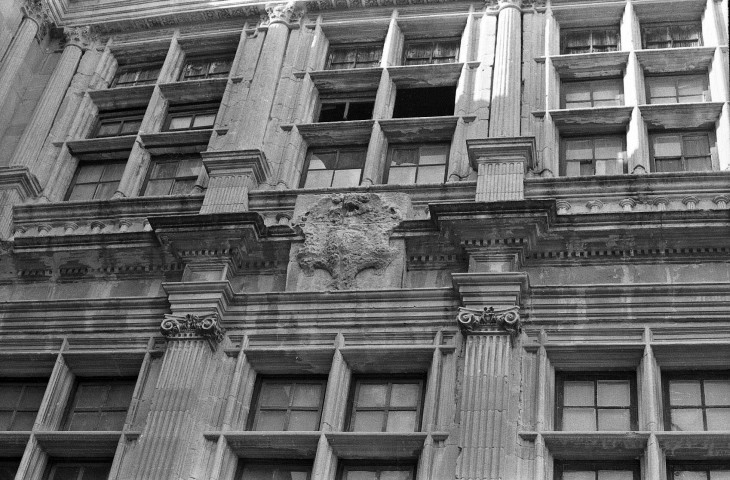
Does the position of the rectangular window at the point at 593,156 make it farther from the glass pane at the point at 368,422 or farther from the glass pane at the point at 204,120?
the glass pane at the point at 204,120

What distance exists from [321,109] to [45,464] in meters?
7.13

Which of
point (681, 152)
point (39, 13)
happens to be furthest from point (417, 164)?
point (39, 13)

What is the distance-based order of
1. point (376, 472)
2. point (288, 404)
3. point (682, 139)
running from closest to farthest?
point (376, 472) < point (288, 404) < point (682, 139)

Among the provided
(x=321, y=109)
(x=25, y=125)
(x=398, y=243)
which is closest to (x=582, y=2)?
(x=321, y=109)

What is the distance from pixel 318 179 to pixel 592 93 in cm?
438

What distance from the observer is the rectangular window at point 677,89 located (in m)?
16.8

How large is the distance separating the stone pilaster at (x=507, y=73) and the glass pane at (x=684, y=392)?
176 inches

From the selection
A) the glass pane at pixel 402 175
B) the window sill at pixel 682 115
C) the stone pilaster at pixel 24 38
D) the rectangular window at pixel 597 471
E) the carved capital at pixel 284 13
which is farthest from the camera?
the stone pilaster at pixel 24 38

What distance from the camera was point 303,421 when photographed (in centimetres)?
1375

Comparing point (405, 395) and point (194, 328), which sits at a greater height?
point (194, 328)

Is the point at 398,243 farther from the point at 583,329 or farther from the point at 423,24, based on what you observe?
the point at 423,24

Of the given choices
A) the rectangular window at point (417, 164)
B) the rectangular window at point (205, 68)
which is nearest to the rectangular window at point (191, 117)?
the rectangular window at point (205, 68)

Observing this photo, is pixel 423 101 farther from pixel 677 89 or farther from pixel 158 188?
pixel 158 188

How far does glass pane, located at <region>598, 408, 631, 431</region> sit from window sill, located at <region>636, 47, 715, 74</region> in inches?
250
